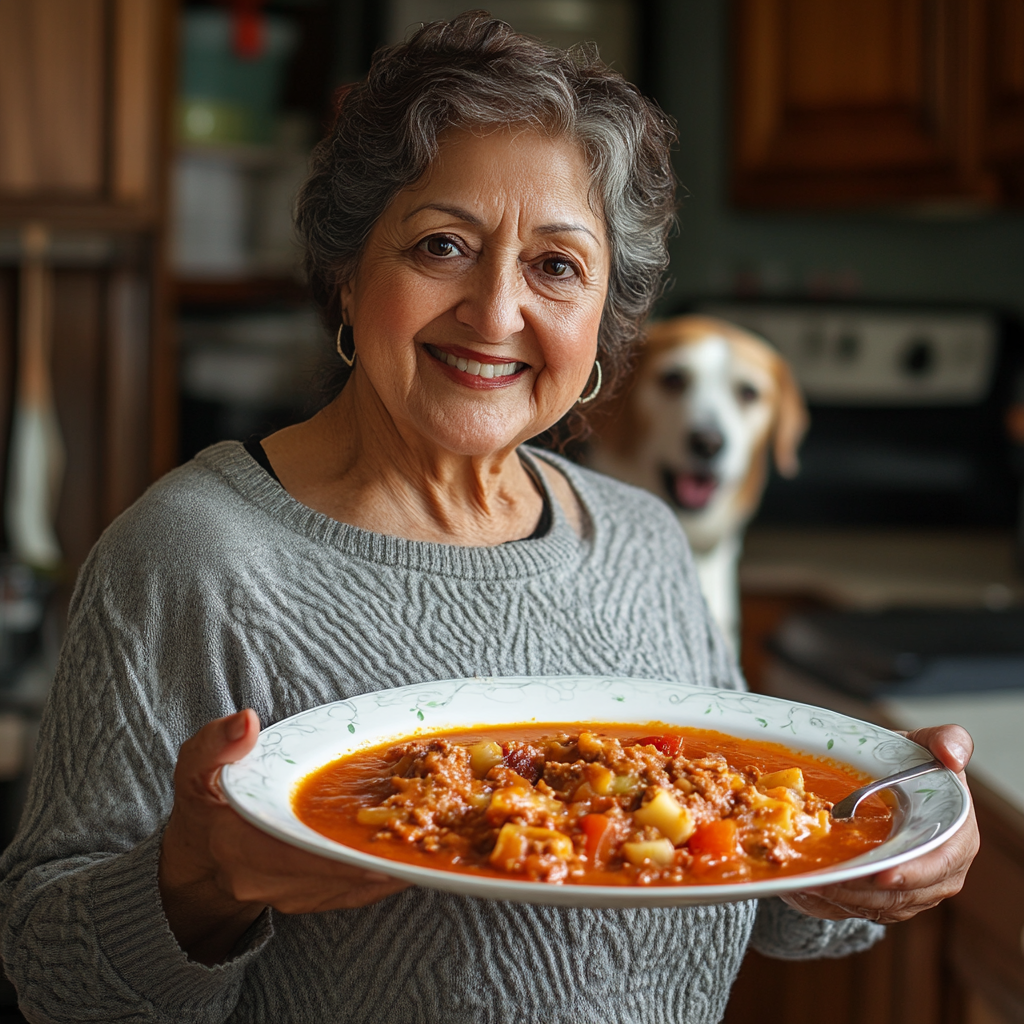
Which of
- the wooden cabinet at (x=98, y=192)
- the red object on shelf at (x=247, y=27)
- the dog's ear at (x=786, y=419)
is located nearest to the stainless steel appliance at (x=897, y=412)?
the dog's ear at (x=786, y=419)

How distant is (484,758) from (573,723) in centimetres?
11

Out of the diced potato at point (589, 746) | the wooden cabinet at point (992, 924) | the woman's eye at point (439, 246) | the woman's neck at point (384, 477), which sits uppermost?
the woman's eye at point (439, 246)

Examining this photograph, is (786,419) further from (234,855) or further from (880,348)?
(234,855)

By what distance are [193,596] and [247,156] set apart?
206cm

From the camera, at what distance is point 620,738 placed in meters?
0.86

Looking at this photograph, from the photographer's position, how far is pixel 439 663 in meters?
0.94

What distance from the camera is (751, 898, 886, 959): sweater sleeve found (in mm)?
1047

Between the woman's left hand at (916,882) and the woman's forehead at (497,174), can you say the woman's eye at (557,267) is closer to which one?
the woman's forehead at (497,174)

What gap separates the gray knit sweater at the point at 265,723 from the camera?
83 cm

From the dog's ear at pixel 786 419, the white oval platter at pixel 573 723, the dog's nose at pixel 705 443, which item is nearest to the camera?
the white oval platter at pixel 573 723

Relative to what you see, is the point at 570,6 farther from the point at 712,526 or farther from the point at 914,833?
the point at 914,833

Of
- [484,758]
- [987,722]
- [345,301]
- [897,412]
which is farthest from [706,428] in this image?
[484,758]

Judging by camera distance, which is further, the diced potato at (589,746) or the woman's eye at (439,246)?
the woman's eye at (439,246)

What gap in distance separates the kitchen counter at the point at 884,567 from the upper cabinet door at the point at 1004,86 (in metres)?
0.97
